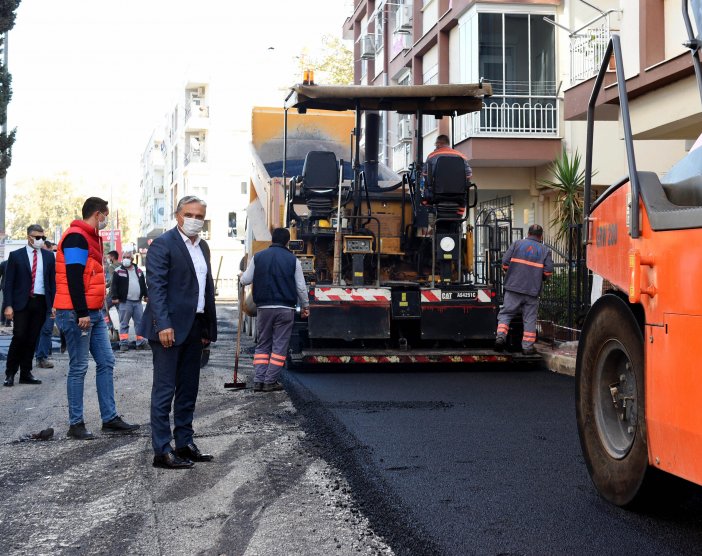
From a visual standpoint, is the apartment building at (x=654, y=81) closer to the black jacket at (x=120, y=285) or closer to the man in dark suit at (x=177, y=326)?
the man in dark suit at (x=177, y=326)

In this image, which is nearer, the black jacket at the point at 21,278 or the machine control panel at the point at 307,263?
the black jacket at the point at 21,278

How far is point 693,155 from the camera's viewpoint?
14.6 feet

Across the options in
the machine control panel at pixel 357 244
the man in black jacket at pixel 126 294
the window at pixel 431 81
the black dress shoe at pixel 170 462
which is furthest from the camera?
the window at pixel 431 81

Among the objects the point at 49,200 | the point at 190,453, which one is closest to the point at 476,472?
the point at 190,453

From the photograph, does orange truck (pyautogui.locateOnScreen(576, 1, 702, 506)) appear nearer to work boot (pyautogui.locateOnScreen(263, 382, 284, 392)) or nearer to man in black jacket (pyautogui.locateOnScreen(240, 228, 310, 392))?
work boot (pyautogui.locateOnScreen(263, 382, 284, 392))

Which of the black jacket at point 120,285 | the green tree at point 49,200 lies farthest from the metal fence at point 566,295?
the green tree at point 49,200

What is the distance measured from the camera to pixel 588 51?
17.4 metres

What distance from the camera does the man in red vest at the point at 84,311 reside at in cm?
706

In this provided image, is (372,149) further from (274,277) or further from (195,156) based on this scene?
(195,156)

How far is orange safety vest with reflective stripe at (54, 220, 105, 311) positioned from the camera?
23.5ft

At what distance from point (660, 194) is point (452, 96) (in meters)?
8.17

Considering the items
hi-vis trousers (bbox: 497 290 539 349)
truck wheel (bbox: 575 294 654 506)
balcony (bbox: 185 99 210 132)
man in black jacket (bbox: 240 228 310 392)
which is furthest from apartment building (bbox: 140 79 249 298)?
truck wheel (bbox: 575 294 654 506)

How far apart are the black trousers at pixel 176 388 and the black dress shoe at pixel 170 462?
38 millimetres

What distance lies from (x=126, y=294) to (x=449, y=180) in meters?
6.01
